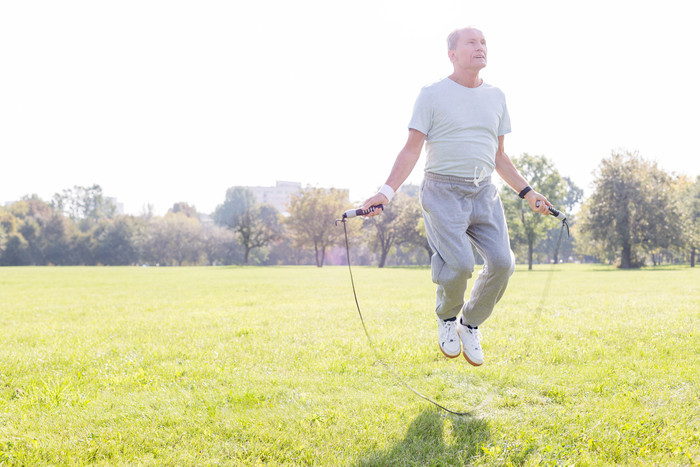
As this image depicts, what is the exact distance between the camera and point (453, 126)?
5125 millimetres

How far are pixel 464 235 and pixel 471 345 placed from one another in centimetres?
127

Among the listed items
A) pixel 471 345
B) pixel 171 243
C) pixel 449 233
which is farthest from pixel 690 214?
pixel 171 243

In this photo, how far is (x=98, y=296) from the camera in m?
19.5

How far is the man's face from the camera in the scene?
5168mm

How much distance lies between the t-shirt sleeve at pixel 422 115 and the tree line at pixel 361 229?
21.7ft

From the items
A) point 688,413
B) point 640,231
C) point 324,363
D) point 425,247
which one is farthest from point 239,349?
point 425,247

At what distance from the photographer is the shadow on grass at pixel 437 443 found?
3764 millimetres

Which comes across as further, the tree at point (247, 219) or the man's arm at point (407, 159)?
the tree at point (247, 219)

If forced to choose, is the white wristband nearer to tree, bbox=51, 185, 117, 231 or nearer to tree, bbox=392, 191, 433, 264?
tree, bbox=392, 191, 433, 264

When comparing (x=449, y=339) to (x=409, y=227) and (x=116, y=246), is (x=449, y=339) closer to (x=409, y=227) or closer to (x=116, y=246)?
(x=409, y=227)

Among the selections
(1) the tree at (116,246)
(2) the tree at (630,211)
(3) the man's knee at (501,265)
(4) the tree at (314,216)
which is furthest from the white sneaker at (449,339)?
(1) the tree at (116,246)

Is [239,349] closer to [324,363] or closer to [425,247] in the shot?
[324,363]

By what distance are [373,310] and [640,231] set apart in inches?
1993

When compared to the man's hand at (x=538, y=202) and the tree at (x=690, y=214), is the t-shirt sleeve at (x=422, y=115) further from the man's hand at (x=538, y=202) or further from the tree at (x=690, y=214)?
the tree at (x=690, y=214)
